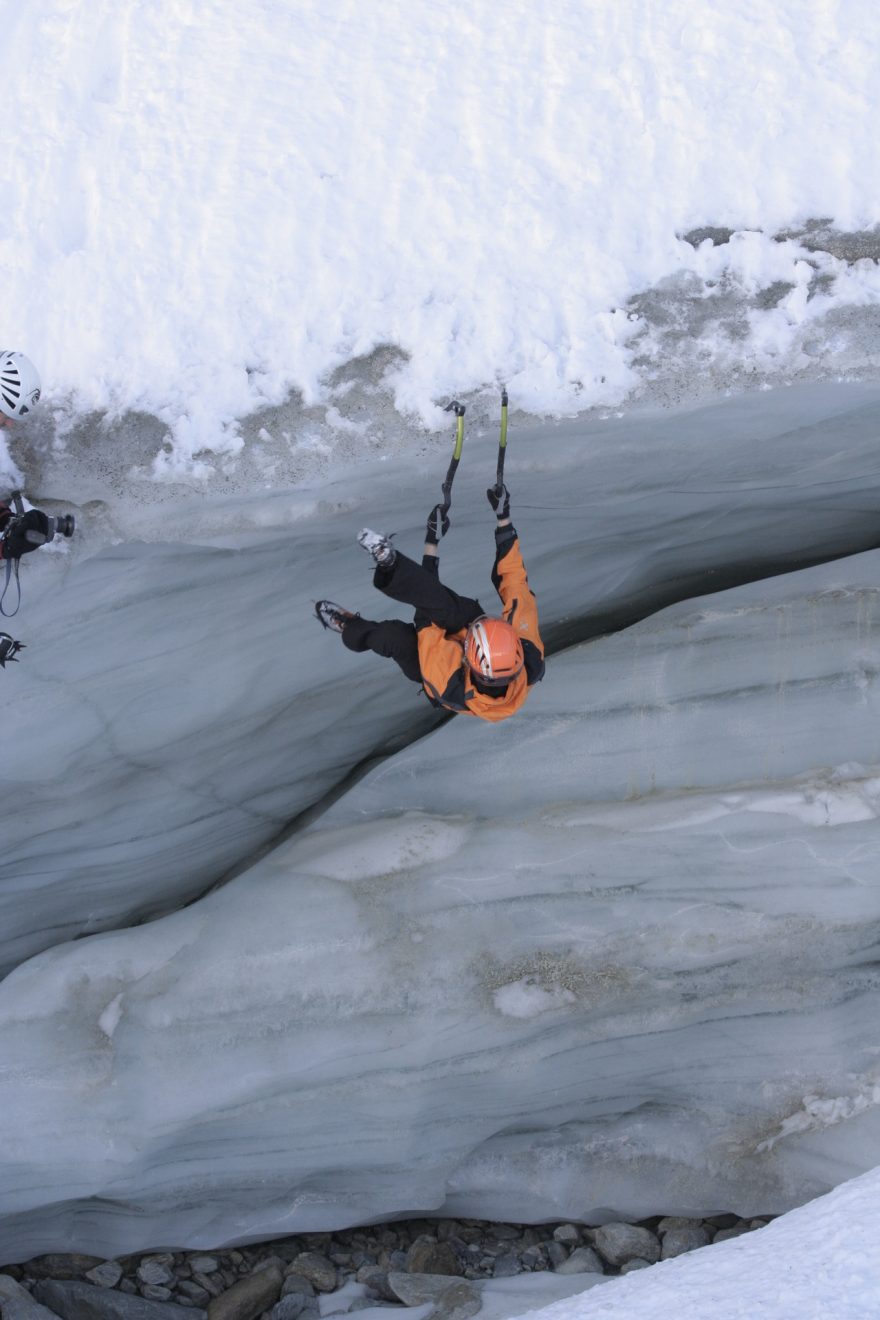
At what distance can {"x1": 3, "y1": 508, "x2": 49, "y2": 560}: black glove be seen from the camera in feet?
12.0

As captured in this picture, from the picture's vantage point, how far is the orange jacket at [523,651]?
143 inches

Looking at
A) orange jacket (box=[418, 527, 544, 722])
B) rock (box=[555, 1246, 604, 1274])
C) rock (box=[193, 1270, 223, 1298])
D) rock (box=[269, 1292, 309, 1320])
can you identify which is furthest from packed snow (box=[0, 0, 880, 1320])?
orange jacket (box=[418, 527, 544, 722])

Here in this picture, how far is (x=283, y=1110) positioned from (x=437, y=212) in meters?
4.01

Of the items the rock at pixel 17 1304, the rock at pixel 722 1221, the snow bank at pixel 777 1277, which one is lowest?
the rock at pixel 722 1221

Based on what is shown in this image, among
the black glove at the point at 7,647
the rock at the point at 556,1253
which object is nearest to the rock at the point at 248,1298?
the rock at the point at 556,1253

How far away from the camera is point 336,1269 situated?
5164mm

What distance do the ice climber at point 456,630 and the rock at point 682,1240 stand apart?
3049 millimetres

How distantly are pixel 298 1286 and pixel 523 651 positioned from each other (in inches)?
137

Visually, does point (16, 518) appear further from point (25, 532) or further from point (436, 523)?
point (436, 523)

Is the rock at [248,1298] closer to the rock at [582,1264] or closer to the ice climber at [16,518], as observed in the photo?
the rock at [582,1264]

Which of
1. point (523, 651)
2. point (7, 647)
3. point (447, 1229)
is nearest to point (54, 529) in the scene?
point (7, 647)

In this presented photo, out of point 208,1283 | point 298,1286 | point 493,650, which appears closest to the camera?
point 493,650

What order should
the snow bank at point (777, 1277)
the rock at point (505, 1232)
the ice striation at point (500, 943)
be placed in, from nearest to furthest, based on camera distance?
the snow bank at point (777, 1277)
the ice striation at point (500, 943)
the rock at point (505, 1232)

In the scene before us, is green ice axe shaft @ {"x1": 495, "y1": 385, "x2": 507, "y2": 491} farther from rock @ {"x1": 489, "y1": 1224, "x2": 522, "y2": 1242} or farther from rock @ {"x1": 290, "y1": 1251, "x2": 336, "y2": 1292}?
rock @ {"x1": 290, "y1": 1251, "x2": 336, "y2": 1292}
